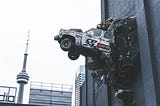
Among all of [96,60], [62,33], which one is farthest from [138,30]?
[62,33]

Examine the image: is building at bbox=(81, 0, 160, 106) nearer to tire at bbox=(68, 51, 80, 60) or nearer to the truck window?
the truck window

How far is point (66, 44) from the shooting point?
24.2m

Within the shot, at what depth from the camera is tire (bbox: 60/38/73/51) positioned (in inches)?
945

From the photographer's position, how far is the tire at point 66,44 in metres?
24.0

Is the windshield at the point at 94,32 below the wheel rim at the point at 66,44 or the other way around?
the other way around

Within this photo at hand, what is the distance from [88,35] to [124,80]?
4.52 meters

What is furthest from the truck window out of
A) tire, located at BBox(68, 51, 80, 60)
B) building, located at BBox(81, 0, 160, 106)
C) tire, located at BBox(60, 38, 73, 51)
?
building, located at BBox(81, 0, 160, 106)

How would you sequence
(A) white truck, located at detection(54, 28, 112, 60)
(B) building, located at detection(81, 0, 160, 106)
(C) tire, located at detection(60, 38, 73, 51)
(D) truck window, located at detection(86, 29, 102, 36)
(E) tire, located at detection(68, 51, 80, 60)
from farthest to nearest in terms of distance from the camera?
(E) tire, located at detection(68, 51, 80, 60) → (D) truck window, located at detection(86, 29, 102, 36) → (C) tire, located at detection(60, 38, 73, 51) → (A) white truck, located at detection(54, 28, 112, 60) → (B) building, located at detection(81, 0, 160, 106)

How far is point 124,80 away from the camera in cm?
2203

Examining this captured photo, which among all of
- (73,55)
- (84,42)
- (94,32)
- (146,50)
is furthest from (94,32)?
(146,50)

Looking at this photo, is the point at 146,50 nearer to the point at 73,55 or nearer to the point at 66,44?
the point at 66,44

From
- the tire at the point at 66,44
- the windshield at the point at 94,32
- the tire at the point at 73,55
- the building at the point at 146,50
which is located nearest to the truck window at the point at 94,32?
the windshield at the point at 94,32

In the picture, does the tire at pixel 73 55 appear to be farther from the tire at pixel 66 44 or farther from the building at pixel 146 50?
the building at pixel 146 50

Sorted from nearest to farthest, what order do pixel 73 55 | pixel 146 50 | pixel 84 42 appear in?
pixel 146 50 < pixel 84 42 < pixel 73 55
